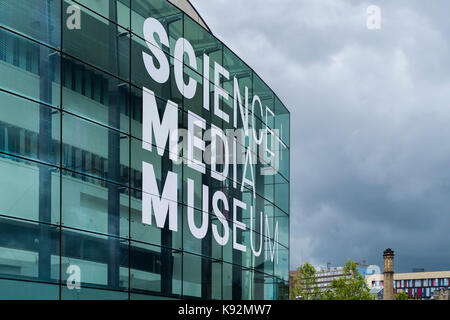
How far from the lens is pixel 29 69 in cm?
1892

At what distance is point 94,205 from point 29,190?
8.24 ft

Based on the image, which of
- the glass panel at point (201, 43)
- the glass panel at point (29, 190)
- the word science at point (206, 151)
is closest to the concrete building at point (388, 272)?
the word science at point (206, 151)

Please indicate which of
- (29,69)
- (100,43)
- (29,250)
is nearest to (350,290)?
(100,43)

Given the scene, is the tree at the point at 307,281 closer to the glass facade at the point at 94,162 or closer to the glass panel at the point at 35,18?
the glass facade at the point at 94,162

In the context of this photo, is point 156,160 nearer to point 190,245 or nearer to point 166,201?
point 166,201

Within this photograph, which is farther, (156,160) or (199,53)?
(199,53)

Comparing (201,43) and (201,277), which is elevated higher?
(201,43)

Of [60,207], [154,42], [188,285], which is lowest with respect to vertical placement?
[188,285]

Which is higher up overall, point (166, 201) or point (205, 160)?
point (205, 160)

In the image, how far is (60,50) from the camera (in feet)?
65.2

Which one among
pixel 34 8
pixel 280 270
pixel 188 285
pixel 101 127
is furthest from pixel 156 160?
pixel 280 270

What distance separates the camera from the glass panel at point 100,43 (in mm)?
20375

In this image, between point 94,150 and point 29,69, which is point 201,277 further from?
point 29,69
